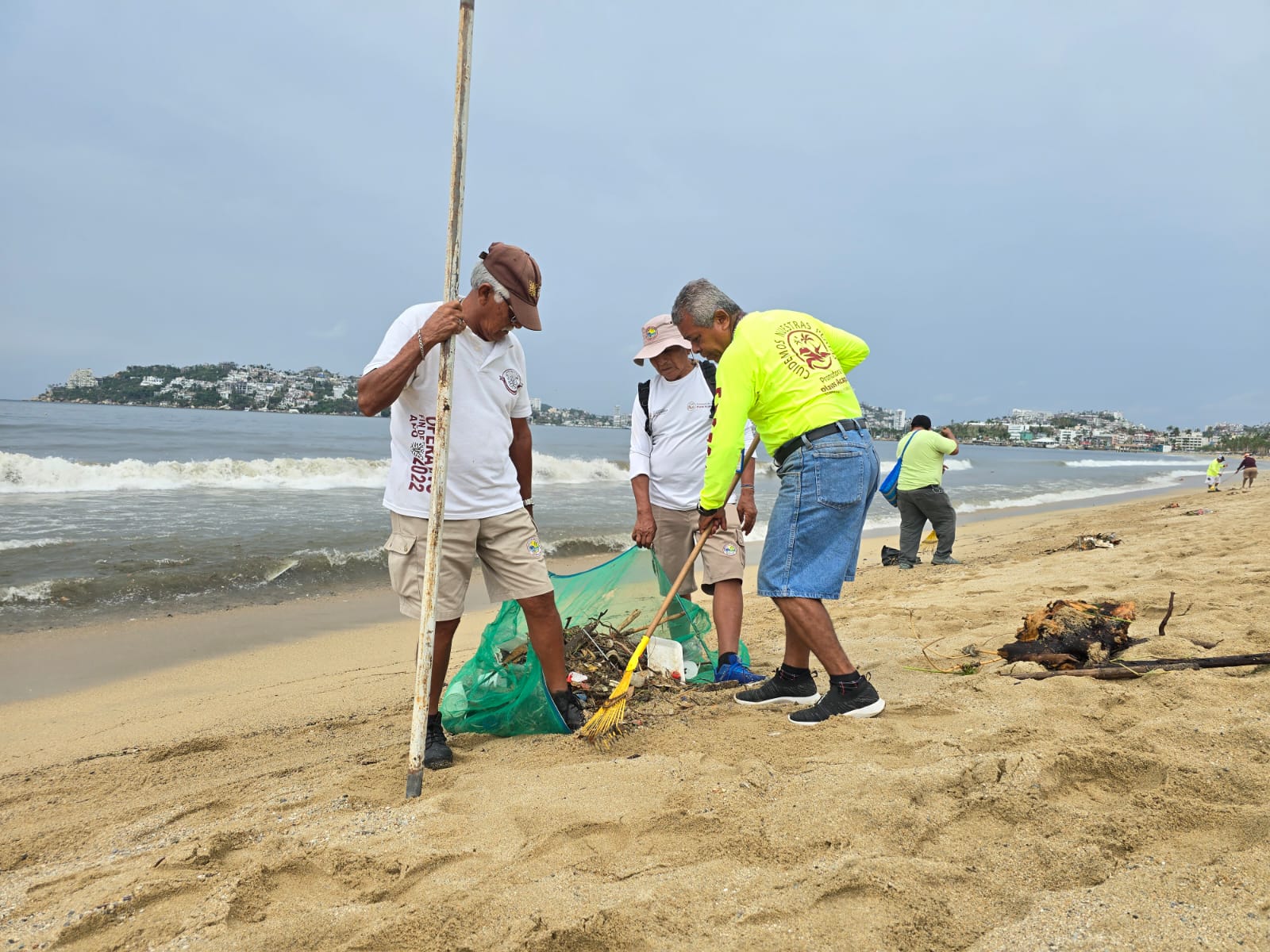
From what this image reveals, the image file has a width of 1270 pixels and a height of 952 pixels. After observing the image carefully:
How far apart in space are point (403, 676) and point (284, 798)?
7.24 feet

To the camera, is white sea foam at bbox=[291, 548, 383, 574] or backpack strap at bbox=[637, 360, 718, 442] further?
white sea foam at bbox=[291, 548, 383, 574]

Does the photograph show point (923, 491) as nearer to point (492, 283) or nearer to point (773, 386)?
point (773, 386)

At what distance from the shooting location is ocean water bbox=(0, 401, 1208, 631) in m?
6.88

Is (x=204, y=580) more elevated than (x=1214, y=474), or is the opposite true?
(x=1214, y=474)

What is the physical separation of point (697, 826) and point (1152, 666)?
91.8 inches

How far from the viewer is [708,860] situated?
192 cm

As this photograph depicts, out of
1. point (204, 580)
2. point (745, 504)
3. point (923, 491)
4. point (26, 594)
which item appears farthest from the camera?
point (923, 491)

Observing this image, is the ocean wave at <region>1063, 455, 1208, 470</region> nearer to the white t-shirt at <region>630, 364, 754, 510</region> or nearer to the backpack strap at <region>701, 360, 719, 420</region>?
the backpack strap at <region>701, 360, 719, 420</region>

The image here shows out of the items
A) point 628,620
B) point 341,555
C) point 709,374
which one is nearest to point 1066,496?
point 341,555

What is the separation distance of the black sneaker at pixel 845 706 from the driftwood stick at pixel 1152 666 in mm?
868

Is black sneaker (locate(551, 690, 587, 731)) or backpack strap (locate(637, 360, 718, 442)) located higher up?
backpack strap (locate(637, 360, 718, 442))

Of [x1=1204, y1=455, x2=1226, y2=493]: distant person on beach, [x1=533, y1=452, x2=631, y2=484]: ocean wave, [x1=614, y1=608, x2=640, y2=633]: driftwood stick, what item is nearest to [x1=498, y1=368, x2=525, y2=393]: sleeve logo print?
[x1=614, y1=608, x2=640, y2=633]: driftwood stick

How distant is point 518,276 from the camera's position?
2826mm

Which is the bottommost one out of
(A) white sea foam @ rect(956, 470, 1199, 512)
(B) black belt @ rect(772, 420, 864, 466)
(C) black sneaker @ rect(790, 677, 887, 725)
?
(A) white sea foam @ rect(956, 470, 1199, 512)
